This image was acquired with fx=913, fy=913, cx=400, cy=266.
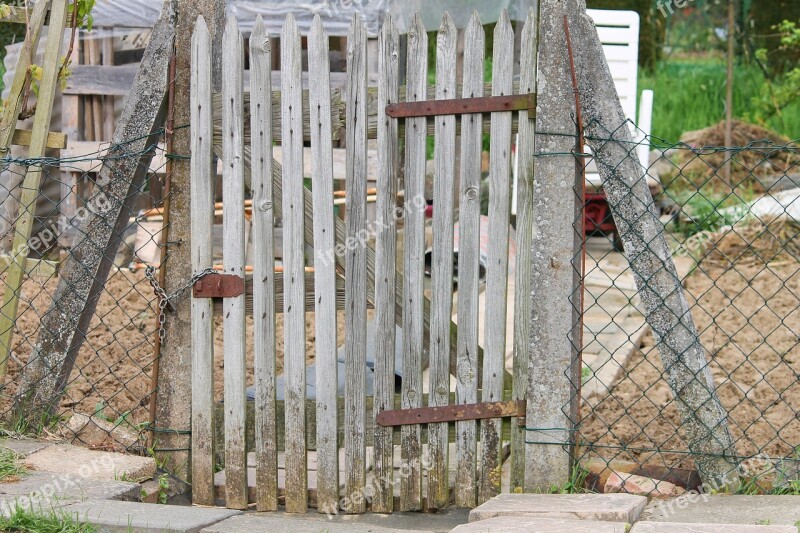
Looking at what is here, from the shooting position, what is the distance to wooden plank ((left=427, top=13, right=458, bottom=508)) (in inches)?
140

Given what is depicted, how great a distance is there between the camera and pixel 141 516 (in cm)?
334

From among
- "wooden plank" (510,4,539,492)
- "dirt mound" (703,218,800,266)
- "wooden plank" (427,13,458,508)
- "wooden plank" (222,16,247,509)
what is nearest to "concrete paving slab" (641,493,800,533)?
"wooden plank" (510,4,539,492)

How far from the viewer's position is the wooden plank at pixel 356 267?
365 centimetres

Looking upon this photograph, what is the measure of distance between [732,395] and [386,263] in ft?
8.83

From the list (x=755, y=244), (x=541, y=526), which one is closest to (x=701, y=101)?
(x=755, y=244)

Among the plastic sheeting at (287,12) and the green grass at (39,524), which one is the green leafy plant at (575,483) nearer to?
the green grass at (39,524)

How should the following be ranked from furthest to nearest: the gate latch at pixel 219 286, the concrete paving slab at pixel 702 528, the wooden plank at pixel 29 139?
the wooden plank at pixel 29 139 → the gate latch at pixel 219 286 → the concrete paving slab at pixel 702 528

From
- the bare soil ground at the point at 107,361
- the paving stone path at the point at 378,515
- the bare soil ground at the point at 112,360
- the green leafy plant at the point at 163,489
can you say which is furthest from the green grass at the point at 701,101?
the green leafy plant at the point at 163,489

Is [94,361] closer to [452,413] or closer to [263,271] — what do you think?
[263,271]

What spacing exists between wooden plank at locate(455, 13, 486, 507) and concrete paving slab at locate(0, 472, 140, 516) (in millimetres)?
1350

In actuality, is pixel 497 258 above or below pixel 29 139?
→ below

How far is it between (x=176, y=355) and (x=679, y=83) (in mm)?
12756

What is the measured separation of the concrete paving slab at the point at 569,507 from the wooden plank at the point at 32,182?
2.35 metres

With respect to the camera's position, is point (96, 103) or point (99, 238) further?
point (96, 103)
